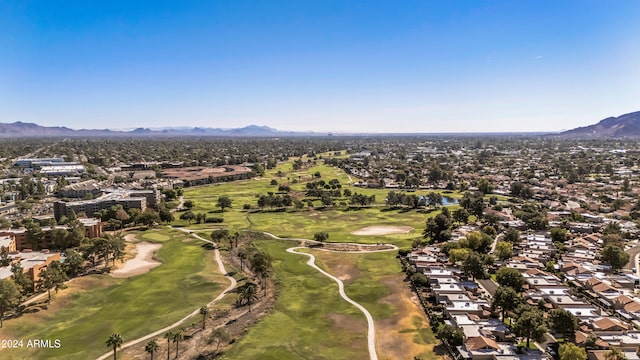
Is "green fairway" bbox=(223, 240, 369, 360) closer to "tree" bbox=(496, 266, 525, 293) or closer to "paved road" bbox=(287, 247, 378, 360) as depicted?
"paved road" bbox=(287, 247, 378, 360)

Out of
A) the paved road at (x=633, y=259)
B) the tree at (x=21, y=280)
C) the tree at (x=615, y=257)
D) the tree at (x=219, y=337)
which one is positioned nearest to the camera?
the tree at (x=219, y=337)

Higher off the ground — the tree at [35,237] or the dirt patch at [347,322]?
the tree at [35,237]

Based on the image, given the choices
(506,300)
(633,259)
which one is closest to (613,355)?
(506,300)

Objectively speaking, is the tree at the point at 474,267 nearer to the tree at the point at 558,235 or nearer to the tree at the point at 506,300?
the tree at the point at 506,300

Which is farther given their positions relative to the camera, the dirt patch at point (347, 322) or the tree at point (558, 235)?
the tree at point (558, 235)

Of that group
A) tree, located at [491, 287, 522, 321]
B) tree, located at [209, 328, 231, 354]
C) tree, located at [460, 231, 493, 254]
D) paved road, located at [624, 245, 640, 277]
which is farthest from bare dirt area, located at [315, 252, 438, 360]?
paved road, located at [624, 245, 640, 277]

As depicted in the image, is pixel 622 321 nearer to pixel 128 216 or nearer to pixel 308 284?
pixel 308 284

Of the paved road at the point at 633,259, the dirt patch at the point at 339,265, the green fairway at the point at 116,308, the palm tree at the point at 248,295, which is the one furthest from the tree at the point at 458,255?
the green fairway at the point at 116,308
